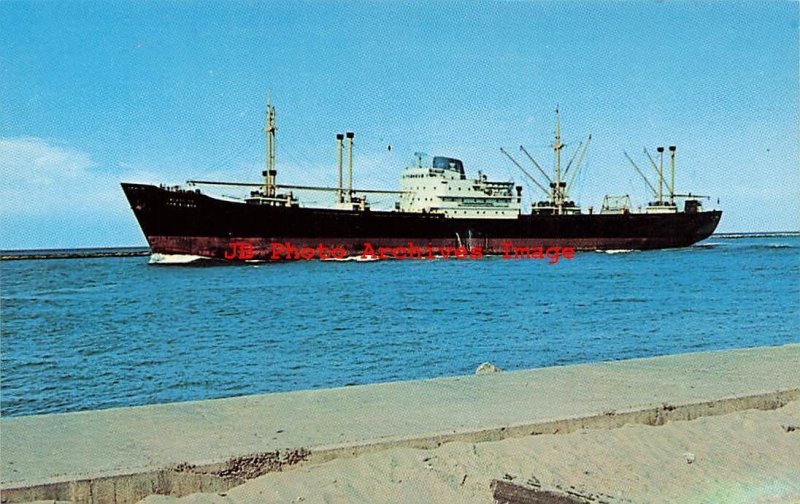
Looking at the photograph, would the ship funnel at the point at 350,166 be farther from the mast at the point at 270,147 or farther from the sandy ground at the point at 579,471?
the sandy ground at the point at 579,471

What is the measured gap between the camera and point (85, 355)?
13.5 m

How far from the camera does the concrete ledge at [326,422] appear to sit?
3.10 m

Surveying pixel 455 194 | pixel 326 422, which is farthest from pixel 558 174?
pixel 326 422

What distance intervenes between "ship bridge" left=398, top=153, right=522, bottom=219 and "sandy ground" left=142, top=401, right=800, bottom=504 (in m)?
49.6

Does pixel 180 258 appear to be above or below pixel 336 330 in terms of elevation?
above

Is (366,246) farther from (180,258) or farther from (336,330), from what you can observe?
(336,330)

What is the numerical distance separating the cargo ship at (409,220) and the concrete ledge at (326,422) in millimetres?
38354

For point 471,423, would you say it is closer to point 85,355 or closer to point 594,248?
point 85,355

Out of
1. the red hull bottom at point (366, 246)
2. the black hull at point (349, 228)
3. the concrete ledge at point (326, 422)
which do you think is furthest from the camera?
the red hull bottom at point (366, 246)

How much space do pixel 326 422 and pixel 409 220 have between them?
4526cm

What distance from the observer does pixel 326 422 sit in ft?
12.6
